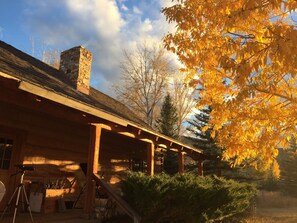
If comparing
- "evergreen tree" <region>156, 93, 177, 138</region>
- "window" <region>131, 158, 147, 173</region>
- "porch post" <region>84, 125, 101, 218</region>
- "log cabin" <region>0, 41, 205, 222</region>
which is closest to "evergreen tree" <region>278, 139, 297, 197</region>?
"evergreen tree" <region>156, 93, 177, 138</region>

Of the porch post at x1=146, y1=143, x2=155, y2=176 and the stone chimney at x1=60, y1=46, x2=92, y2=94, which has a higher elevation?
the stone chimney at x1=60, y1=46, x2=92, y2=94

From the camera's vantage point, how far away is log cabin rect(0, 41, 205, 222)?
→ 279 inches

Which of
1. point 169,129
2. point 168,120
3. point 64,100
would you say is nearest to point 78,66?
point 64,100

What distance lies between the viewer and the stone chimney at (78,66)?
553 inches

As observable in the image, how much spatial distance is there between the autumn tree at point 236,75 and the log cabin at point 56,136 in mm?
2583

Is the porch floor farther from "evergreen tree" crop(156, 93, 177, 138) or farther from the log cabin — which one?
"evergreen tree" crop(156, 93, 177, 138)

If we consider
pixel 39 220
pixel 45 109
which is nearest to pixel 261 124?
pixel 45 109

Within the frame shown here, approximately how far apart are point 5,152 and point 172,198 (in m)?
4.69

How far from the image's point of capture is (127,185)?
7527 mm

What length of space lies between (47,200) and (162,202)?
338 centimetres

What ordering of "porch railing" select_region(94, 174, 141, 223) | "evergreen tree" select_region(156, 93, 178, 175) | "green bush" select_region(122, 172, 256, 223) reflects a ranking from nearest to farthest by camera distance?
"porch railing" select_region(94, 174, 141, 223) → "green bush" select_region(122, 172, 256, 223) → "evergreen tree" select_region(156, 93, 178, 175)

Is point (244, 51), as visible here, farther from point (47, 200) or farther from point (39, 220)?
point (47, 200)

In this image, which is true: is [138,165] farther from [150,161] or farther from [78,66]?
[78,66]

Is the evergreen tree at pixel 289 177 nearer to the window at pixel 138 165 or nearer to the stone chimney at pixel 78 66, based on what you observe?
the window at pixel 138 165
